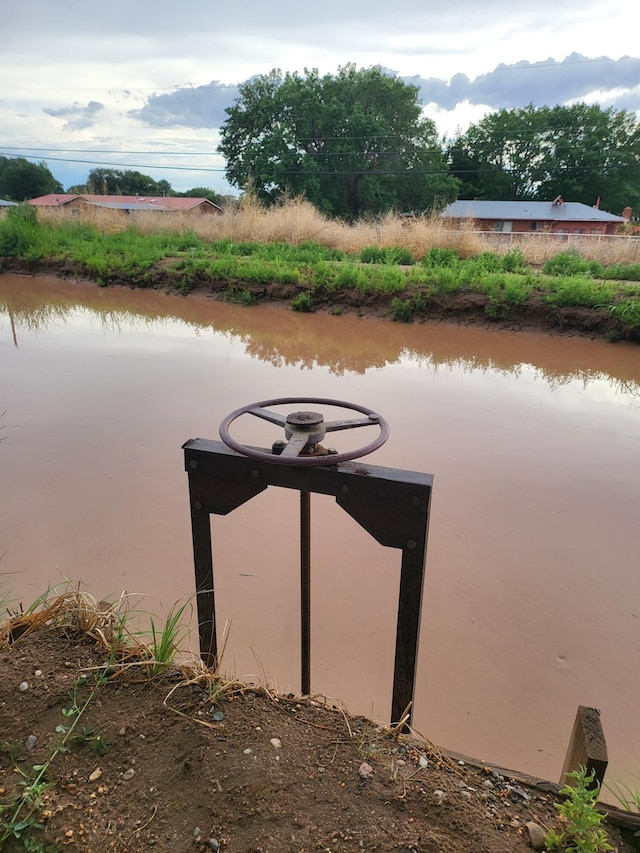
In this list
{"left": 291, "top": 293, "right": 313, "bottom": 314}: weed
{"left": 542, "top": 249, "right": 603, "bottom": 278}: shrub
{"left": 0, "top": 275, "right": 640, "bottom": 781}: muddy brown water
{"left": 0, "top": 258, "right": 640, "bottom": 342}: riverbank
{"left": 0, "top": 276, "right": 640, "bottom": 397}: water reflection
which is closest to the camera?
{"left": 0, "top": 275, "right": 640, "bottom": 781}: muddy brown water

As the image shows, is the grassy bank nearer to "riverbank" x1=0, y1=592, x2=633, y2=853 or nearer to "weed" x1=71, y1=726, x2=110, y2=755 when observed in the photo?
"riverbank" x1=0, y1=592, x2=633, y2=853

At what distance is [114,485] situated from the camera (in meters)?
3.61

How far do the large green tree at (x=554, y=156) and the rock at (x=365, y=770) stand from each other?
39.2 metres

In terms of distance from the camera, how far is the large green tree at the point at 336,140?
1081 inches

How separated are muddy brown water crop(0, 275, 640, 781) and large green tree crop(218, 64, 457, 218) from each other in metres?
23.8

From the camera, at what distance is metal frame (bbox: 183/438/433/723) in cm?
144

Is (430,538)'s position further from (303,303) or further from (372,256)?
(372,256)

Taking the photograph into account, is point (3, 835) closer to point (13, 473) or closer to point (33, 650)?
point (33, 650)

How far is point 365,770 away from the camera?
137cm

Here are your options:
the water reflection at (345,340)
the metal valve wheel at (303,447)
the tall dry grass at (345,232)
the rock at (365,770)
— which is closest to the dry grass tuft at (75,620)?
the metal valve wheel at (303,447)

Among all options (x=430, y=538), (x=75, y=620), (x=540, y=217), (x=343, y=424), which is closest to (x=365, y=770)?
(x=343, y=424)

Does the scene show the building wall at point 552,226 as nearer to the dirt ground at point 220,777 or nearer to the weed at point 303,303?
the weed at point 303,303

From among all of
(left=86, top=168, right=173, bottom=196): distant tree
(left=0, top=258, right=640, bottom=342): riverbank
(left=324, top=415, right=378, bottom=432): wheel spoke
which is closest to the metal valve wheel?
(left=324, top=415, right=378, bottom=432): wheel spoke

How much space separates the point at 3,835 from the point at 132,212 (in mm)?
16703
